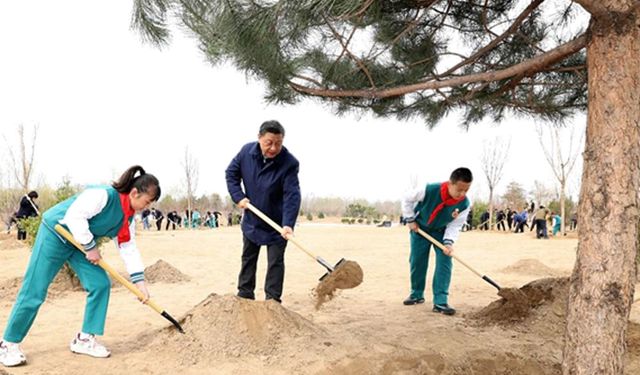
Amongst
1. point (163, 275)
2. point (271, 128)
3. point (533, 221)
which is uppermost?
point (271, 128)

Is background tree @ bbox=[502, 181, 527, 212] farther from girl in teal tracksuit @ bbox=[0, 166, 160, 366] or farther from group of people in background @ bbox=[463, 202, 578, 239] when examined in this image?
girl in teal tracksuit @ bbox=[0, 166, 160, 366]

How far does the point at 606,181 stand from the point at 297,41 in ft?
6.19

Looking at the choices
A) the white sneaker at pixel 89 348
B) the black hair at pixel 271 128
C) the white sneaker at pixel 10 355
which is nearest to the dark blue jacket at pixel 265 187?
the black hair at pixel 271 128

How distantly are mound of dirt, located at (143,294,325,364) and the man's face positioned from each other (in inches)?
38.6

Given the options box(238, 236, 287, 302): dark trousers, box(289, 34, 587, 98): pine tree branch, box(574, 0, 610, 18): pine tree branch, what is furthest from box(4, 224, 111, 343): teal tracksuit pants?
box(574, 0, 610, 18): pine tree branch

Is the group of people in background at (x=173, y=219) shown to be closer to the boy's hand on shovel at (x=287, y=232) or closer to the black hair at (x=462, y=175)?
the black hair at (x=462, y=175)

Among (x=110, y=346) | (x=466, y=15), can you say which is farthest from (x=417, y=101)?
(x=110, y=346)

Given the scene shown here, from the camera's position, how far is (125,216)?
3.08 metres

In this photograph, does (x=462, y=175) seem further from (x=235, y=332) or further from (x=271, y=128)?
(x=235, y=332)

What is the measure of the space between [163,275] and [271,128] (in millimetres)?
3903

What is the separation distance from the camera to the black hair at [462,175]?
13.8 feet

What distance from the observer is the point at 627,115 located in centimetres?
245

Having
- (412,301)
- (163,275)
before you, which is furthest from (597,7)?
(163,275)

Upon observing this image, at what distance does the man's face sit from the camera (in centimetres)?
343
